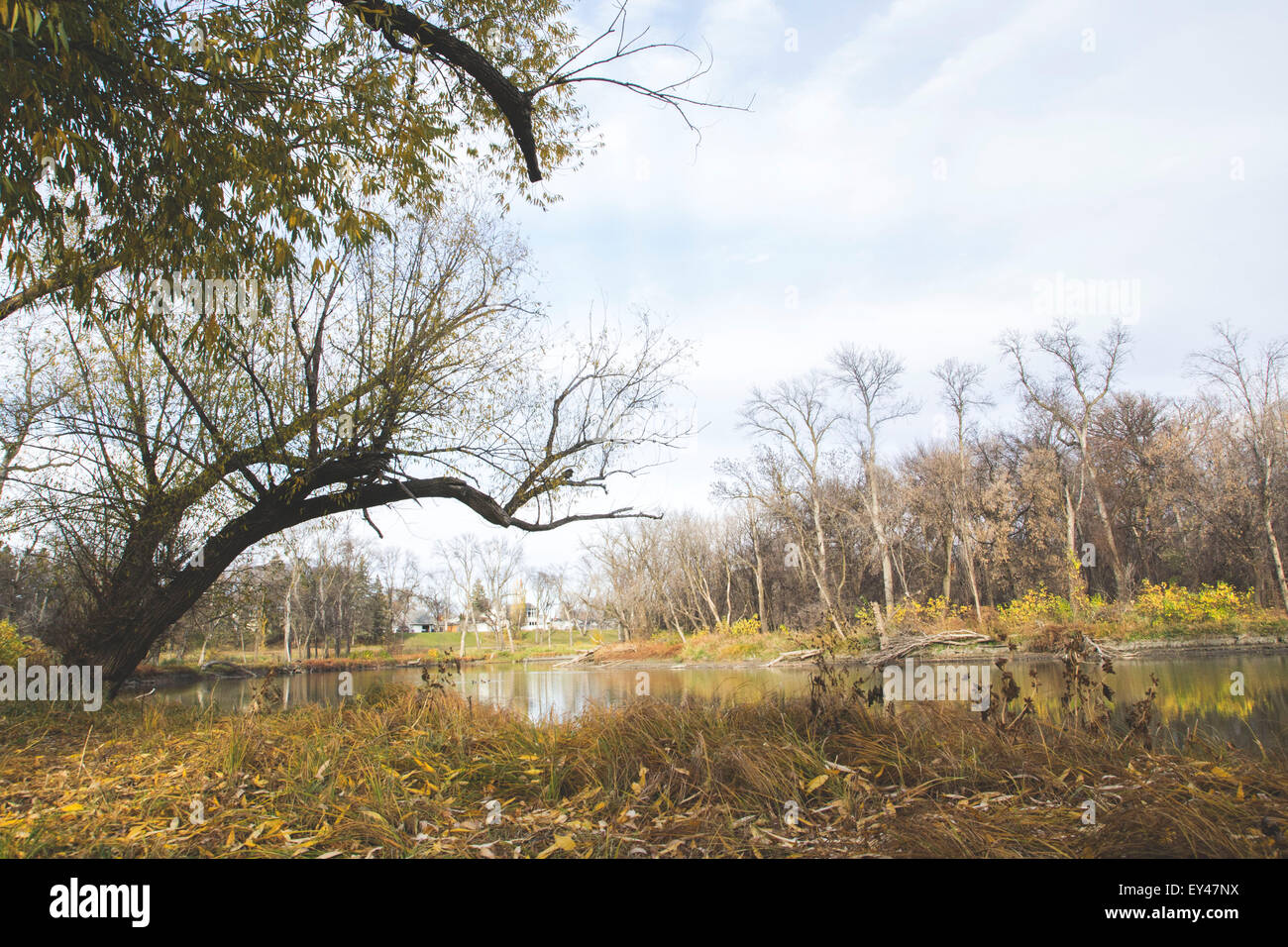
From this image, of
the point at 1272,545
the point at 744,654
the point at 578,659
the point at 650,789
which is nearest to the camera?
the point at 650,789

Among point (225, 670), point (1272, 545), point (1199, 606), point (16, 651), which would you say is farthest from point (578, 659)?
point (1272, 545)

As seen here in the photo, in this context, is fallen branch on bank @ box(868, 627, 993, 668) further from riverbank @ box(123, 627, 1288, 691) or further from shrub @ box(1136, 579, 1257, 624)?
shrub @ box(1136, 579, 1257, 624)

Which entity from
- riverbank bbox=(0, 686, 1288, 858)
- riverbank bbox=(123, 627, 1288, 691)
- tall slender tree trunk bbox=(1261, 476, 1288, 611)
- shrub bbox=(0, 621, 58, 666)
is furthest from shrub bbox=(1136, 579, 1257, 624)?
shrub bbox=(0, 621, 58, 666)

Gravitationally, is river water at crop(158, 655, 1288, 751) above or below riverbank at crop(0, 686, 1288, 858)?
below

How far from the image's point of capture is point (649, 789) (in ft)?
13.4

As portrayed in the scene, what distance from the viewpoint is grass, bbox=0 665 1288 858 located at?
125 inches

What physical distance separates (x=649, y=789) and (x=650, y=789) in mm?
17

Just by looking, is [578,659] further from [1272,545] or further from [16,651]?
[1272,545]

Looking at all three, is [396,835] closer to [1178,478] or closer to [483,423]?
[483,423]

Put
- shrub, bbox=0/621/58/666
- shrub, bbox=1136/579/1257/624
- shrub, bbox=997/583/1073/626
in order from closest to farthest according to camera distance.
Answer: shrub, bbox=0/621/58/666 → shrub, bbox=1136/579/1257/624 → shrub, bbox=997/583/1073/626

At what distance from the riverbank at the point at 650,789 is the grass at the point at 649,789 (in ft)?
0.05

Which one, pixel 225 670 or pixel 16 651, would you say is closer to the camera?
pixel 16 651

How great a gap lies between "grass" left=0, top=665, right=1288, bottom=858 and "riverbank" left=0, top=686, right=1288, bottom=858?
0.02 meters

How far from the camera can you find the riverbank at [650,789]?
319cm
